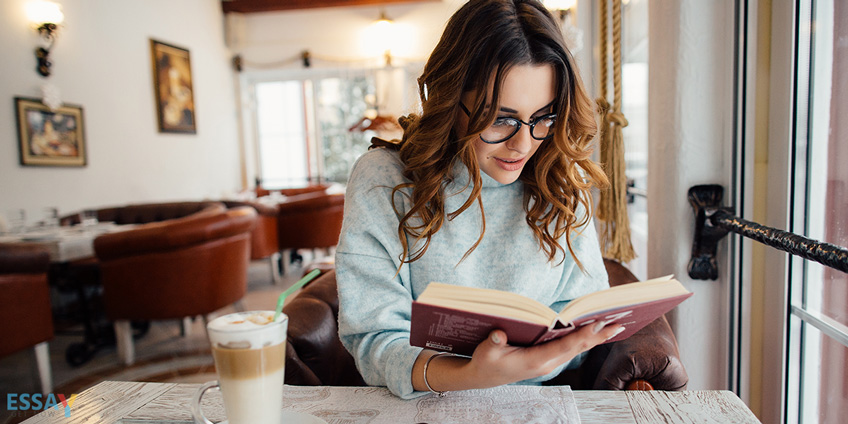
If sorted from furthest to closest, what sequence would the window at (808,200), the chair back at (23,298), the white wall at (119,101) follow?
the white wall at (119,101), the chair back at (23,298), the window at (808,200)

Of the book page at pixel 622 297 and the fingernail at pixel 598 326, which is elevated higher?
the book page at pixel 622 297

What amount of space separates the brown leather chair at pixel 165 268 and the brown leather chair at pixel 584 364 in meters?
1.63

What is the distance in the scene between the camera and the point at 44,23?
162 inches

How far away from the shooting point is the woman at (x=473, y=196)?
0.95 m

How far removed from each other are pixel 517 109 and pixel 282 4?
6386 millimetres

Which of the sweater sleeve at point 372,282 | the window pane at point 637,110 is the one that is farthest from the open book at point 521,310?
the window pane at point 637,110

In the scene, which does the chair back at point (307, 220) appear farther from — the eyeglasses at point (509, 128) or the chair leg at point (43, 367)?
the eyeglasses at point (509, 128)

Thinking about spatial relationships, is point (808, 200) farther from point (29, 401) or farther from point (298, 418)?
point (29, 401)

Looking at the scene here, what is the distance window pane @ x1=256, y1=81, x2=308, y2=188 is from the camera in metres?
7.09

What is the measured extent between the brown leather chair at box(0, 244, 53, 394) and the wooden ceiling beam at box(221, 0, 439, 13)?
4.88 meters

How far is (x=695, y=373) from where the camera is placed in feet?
4.83

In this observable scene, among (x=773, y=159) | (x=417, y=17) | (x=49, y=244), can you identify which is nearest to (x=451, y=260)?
(x=773, y=159)

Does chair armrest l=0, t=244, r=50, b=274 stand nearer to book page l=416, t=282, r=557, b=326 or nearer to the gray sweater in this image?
the gray sweater

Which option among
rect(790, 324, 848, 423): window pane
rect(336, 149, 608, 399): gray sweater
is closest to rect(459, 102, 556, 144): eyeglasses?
rect(336, 149, 608, 399): gray sweater
